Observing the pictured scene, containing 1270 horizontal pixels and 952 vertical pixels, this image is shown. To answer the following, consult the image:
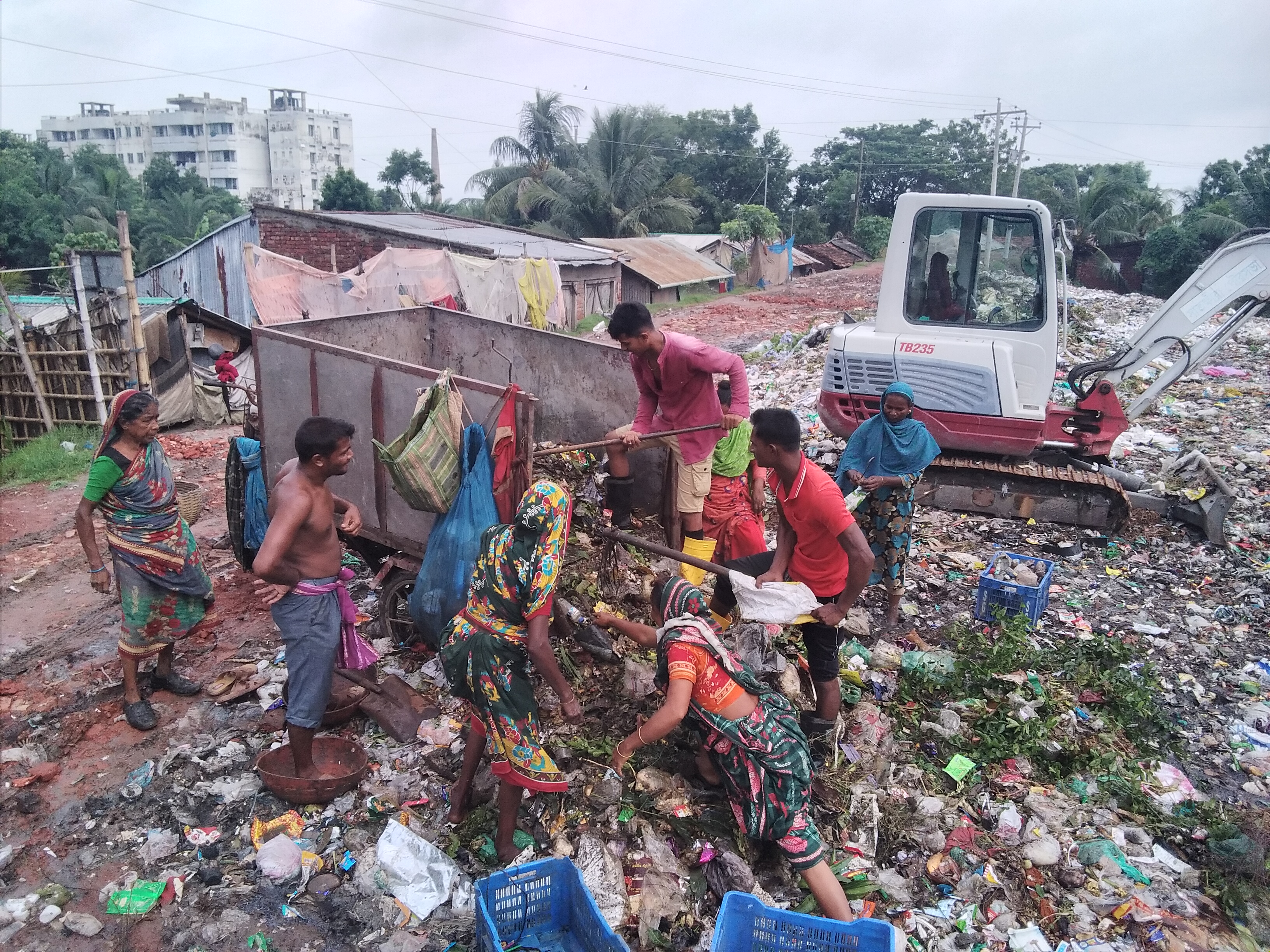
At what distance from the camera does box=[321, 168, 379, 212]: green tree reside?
28.3 metres

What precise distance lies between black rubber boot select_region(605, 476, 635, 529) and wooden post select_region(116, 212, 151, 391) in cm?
691

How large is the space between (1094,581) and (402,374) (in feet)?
16.7

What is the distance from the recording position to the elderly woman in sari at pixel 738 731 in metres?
2.91

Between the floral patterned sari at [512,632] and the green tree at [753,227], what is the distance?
30121 mm

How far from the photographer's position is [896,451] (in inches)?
192

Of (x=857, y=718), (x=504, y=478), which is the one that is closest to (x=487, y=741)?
(x=504, y=478)

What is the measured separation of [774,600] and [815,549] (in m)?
0.36

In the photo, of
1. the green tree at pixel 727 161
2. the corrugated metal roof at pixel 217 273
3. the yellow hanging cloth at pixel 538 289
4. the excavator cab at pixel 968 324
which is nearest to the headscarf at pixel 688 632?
the excavator cab at pixel 968 324

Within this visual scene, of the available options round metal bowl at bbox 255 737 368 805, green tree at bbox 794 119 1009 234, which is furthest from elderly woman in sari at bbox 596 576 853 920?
green tree at bbox 794 119 1009 234

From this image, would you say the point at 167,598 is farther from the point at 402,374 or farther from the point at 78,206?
the point at 78,206

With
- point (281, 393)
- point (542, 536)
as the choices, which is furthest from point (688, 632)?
point (281, 393)

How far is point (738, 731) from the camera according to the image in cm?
301

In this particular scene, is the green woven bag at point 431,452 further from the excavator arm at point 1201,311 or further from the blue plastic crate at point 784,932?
the excavator arm at point 1201,311

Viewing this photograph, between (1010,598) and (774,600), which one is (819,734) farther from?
(1010,598)
